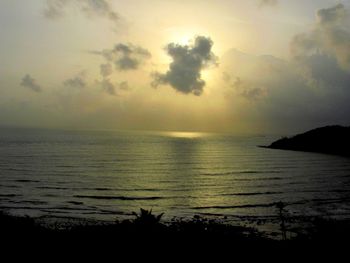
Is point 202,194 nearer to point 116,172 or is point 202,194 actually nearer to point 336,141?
point 116,172

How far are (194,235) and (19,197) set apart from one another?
31.1 meters

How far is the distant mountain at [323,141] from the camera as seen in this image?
15500cm

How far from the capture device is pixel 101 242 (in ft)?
76.3

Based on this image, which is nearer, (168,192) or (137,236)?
(137,236)

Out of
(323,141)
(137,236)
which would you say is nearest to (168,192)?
(137,236)

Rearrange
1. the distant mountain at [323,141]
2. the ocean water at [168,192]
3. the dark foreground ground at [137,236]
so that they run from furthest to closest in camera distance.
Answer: the distant mountain at [323,141]
the ocean water at [168,192]
the dark foreground ground at [137,236]

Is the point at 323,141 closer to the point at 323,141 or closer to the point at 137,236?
the point at 323,141

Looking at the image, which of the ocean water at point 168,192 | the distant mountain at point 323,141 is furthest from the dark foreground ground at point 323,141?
the ocean water at point 168,192

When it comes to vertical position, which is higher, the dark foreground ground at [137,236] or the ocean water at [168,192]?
the dark foreground ground at [137,236]

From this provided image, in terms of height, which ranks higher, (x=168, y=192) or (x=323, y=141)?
(x=323, y=141)

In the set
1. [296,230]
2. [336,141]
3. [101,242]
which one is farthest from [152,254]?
[336,141]

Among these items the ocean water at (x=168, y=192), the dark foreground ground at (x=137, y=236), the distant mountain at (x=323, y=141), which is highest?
the distant mountain at (x=323, y=141)

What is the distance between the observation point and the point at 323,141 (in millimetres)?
166750

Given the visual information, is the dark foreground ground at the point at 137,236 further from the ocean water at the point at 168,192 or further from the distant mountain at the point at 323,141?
the distant mountain at the point at 323,141
